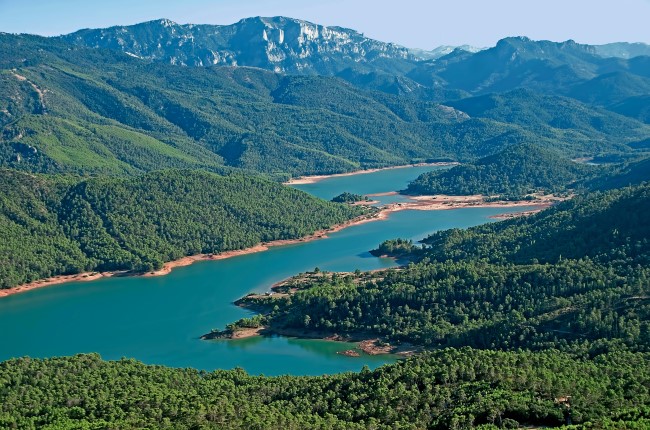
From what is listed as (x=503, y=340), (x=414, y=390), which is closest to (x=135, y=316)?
(x=503, y=340)

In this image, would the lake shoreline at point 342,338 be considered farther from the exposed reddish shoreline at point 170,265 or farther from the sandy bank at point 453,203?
the sandy bank at point 453,203

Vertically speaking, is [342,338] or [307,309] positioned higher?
[307,309]

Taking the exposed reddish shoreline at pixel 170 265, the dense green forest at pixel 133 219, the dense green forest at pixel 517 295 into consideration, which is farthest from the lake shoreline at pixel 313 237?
the dense green forest at pixel 517 295

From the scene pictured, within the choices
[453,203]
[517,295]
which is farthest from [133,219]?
[453,203]

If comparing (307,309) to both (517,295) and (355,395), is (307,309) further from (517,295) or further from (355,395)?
(355,395)

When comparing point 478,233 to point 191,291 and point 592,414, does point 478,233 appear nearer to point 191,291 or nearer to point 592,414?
point 191,291
